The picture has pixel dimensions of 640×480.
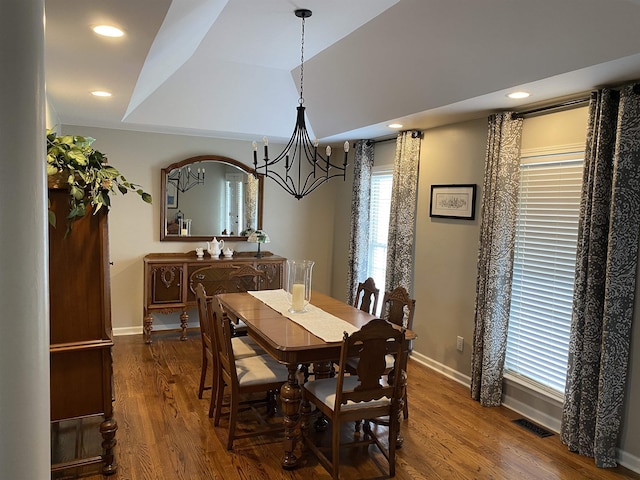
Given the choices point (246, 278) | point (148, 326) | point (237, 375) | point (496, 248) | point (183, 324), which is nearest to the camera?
point (237, 375)

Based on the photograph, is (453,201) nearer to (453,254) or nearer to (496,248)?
(453,254)

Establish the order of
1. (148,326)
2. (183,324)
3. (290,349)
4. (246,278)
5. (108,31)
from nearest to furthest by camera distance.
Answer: (108,31)
(290,349)
(246,278)
(148,326)
(183,324)

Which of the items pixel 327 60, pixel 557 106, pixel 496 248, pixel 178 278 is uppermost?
pixel 327 60

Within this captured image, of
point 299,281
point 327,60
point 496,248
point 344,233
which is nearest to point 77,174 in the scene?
point 299,281

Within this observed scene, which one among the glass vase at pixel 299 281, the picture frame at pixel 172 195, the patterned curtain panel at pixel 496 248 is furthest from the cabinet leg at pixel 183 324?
the patterned curtain panel at pixel 496 248

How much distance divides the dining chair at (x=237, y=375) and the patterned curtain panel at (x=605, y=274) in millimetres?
1908

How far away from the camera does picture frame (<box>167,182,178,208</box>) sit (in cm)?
547

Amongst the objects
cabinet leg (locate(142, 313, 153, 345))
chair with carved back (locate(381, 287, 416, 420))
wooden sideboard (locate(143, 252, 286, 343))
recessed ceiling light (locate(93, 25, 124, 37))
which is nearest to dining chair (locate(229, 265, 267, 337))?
wooden sideboard (locate(143, 252, 286, 343))

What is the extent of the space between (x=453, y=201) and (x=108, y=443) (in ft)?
10.7

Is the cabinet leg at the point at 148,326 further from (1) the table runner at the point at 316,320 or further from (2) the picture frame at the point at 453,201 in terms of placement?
(2) the picture frame at the point at 453,201

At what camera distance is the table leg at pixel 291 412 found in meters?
2.74

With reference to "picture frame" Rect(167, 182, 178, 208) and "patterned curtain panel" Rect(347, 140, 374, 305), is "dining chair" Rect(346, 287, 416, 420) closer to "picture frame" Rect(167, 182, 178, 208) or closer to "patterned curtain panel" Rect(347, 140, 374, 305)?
"patterned curtain panel" Rect(347, 140, 374, 305)

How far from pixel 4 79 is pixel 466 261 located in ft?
12.4

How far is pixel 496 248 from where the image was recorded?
3.71 metres
